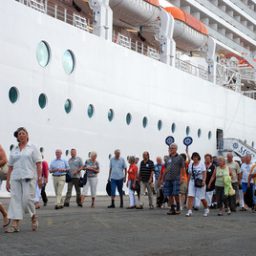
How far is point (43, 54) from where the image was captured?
18.2 meters

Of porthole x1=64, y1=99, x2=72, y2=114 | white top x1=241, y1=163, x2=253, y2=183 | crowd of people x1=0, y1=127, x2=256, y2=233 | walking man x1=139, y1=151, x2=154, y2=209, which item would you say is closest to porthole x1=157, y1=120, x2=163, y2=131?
porthole x1=64, y1=99, x2=72, y2=114

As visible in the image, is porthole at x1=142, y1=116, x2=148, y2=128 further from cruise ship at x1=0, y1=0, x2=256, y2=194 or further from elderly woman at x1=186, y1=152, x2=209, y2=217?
elderly woman at x1=186, y1=152, x2=209, y2=217

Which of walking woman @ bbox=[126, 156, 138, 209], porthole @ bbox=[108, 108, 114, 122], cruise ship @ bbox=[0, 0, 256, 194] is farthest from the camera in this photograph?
porthole @ bbox=[108, 108, 114, 122]

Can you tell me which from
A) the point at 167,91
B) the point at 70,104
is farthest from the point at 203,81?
the point at 70,104

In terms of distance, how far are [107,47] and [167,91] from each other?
4.75 m

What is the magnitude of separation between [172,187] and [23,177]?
496 cm

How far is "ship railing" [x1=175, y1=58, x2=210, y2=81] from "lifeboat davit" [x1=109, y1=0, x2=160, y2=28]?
3.68 meters

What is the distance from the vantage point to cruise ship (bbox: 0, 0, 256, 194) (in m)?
17.2

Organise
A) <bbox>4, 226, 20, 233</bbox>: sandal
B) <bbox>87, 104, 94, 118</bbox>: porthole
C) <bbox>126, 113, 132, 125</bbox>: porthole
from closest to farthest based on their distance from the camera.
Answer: <bbox>4, 226, 20, 233</bbox>: sandal
<bbox>87, 104, 94, 118</bbox>: porthole
<bbox>126, 113, 132, 125</bbox>: porthole

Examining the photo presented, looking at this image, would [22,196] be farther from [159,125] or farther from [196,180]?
[159,125]

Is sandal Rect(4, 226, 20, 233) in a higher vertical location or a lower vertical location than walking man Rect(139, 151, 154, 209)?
lower

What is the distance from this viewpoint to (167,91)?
25516 mm

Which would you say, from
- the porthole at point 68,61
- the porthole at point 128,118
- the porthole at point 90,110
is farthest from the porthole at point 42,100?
the porthole at point 128,118

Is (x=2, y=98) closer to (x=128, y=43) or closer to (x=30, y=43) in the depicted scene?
(x=30, y=43)
